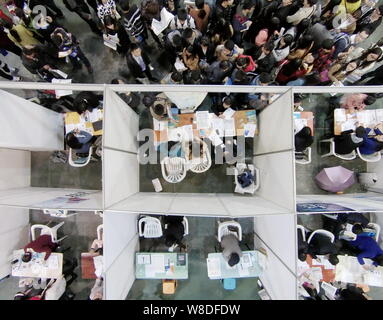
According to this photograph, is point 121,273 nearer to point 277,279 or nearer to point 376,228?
point 277,279

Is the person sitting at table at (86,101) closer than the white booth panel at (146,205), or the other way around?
the white booth panel at (146,205)

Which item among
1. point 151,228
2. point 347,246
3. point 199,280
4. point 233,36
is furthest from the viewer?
point 199,280

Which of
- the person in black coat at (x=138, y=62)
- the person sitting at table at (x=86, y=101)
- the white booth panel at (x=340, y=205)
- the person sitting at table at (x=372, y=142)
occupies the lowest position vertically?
the white booth panel at (x=340, y=205)

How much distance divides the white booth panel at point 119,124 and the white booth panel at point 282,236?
225 cm

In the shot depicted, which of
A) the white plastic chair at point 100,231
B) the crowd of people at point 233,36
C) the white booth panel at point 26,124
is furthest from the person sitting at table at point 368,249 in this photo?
the white booth panel at point 26,124

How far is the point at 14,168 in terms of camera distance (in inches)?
124

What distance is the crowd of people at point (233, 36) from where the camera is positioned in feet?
8.44

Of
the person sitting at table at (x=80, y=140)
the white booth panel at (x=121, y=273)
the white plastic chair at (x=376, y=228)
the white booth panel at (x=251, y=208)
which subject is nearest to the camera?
the white booth panel at (x=251, y=208)

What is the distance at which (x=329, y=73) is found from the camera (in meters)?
2.82

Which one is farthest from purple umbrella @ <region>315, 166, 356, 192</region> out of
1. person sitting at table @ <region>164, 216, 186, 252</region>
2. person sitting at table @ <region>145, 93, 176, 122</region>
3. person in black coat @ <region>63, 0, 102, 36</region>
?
person in black coat @ <region>63, 0, 102, 36</region>

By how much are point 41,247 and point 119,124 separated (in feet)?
7.32

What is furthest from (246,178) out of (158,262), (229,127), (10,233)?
(10,233)

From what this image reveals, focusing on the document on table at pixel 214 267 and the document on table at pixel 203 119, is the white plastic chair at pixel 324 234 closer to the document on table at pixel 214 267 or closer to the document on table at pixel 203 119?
the document on table at pixel 214 267
